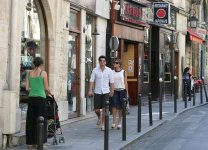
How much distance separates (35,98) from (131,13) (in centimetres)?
1254

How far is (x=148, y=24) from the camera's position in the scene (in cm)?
2517

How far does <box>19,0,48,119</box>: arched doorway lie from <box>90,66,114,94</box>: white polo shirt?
1715 millimetres

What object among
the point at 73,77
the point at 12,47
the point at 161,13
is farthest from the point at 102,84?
the point at 161,13

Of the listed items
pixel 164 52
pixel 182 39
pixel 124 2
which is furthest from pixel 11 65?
pixel 182 39

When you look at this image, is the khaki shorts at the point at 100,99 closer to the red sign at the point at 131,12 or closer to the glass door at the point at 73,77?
the glass door at the point at 73,77

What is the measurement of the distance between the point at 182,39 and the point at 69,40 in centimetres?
1614

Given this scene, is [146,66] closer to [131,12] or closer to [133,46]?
[133,46]

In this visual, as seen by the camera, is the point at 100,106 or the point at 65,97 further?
the point at 65,97

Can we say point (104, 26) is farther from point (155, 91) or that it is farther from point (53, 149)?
point (53, 149)

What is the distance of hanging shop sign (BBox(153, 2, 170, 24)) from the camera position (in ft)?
82.8

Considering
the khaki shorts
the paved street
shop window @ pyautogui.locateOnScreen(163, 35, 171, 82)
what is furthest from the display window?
shop window @ pyautogui.locateOnScreen(163, 35, 171, 82)

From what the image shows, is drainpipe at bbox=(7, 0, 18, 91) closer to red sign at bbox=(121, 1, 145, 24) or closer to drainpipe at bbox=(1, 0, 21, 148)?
Answer: drainpipe at bbox=(1, 0, 21, 148)

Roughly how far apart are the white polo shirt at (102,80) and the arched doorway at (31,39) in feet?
5.63

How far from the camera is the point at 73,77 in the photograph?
16.8m
